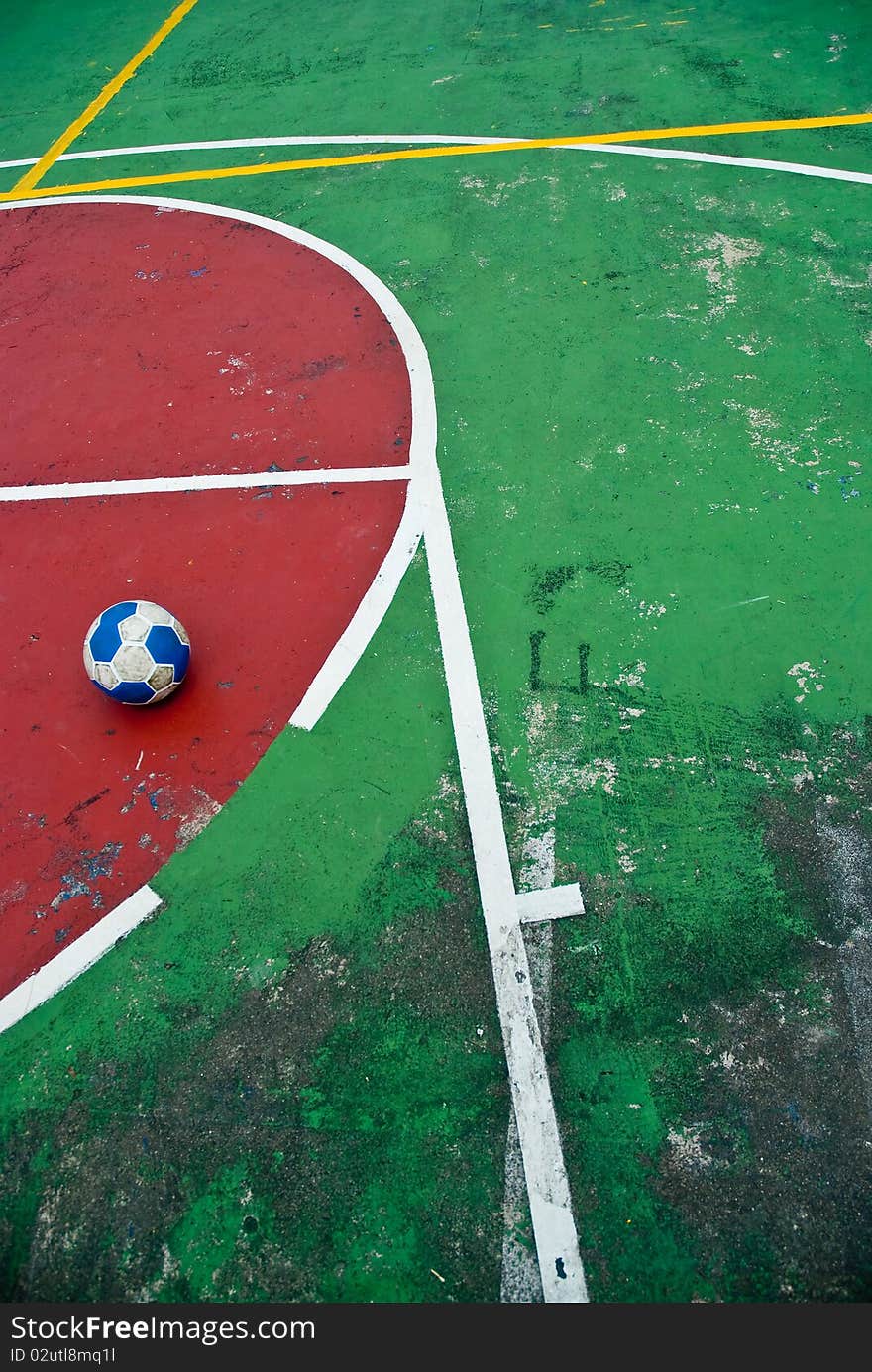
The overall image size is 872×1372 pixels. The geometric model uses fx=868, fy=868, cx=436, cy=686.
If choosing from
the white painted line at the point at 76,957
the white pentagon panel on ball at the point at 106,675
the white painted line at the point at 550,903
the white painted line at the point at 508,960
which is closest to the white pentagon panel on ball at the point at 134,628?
the white pentagon panel on ball at the point at 106,675

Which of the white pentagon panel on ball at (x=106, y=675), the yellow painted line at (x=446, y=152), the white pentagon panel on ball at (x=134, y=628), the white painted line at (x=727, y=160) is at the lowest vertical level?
the white pentagon panel on ball at (x=106, y=675)

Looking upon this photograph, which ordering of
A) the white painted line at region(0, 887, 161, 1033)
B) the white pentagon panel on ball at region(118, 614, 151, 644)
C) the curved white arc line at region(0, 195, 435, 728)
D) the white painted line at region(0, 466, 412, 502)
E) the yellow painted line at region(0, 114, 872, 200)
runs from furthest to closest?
the yellow painted line at region(0, 114, 872, 200), the white painted line at region(0, 466, 412, 502), the curved white arc line at region(0, 195, 435, 728), the white pentagon panel on ball at region(118, 614, 151, 644), the white painted line at region(0, 887, 161, 1033)

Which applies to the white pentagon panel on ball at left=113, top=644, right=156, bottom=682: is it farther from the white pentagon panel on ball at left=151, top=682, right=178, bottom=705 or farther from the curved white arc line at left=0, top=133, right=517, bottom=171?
the curved white arc line at left=0, top=133, right=517, bottom=171

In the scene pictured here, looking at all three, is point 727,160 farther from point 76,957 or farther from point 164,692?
point 76,957

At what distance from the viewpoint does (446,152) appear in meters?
10.5

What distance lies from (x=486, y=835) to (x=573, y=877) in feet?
1.91

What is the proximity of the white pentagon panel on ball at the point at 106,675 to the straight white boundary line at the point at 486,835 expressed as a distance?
128 centimetres

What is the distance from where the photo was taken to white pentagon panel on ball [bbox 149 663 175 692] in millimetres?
5773

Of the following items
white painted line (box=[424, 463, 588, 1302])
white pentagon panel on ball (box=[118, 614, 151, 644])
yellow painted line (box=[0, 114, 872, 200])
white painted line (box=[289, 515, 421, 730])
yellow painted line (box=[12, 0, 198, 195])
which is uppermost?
yellow painted line (box=[12, 0, 198, 195])

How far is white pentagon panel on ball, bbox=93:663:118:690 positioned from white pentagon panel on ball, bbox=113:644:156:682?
0.13 feet

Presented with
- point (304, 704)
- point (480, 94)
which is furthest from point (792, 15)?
point (304, 704)

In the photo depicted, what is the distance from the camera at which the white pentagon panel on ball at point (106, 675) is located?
5.74m

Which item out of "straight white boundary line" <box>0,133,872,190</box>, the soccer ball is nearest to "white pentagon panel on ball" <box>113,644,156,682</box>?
the soccer ball

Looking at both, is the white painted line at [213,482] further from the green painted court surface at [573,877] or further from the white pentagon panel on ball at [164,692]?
the white pentagon panel on ball at [164,692]
